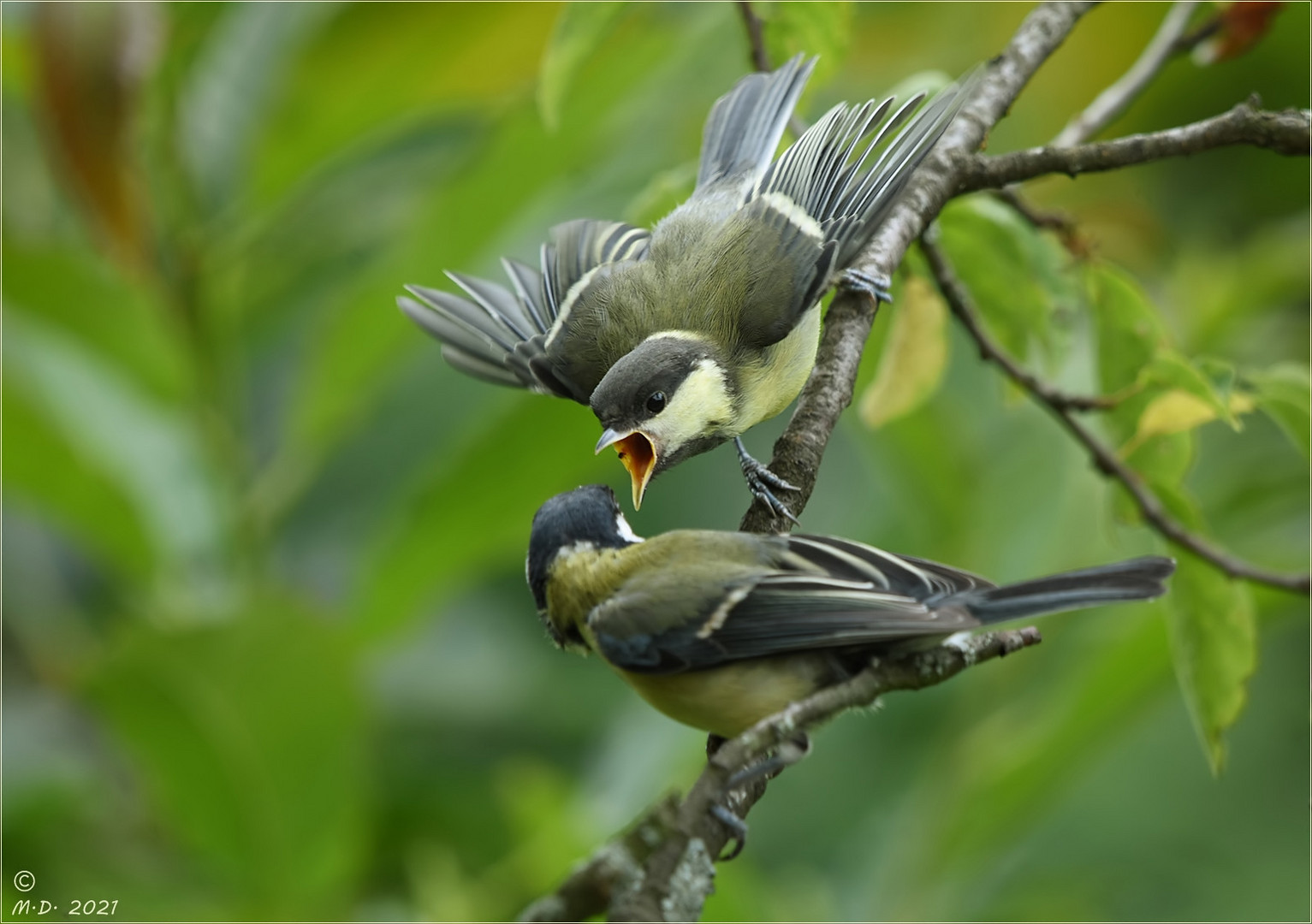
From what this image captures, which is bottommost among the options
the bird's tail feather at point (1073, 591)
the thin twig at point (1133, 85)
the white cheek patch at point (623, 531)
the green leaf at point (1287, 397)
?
the bird's tail feather at point (1073, 591)

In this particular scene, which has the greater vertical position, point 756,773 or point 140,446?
point 140,446

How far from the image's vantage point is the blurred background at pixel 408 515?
2203mm

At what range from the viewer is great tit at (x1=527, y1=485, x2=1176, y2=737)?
1313mm

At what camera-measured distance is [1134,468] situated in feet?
6.34

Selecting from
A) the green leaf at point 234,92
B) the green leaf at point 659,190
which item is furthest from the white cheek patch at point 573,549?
the green leaf at point 234,92

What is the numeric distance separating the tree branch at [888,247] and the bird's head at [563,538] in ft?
0.65

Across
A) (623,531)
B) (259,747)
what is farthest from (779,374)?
(259,747)

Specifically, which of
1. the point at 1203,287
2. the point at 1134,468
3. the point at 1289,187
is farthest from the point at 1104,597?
the point at 1289,187

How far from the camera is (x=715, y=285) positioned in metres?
2.14

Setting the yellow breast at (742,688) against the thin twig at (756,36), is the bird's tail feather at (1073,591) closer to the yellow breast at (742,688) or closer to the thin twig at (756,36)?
the yellow breast at (742,688)

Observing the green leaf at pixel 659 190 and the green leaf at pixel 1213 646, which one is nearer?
the green leaf at pixel 1213 646

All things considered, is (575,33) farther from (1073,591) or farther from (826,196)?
(1073,591)

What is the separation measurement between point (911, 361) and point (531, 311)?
63 centimetres

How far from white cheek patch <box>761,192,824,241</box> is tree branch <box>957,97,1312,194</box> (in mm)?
354
